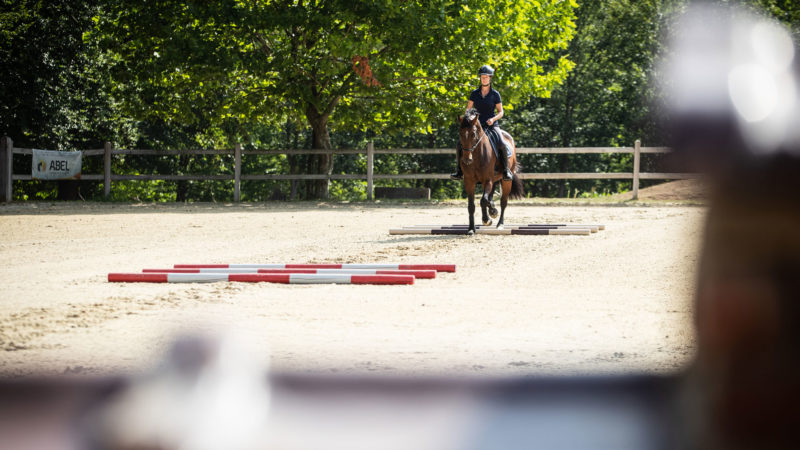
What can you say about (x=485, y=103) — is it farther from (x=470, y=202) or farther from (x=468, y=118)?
(x=470, y=202)

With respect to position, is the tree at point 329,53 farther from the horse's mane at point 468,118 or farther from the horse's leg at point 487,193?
the horse's mane at point 468,118

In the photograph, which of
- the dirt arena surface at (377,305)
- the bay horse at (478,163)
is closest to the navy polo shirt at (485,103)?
the bay horse at (478,163)

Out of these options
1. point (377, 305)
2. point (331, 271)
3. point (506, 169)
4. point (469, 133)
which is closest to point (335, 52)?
point (506, 169)

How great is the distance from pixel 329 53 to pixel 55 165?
8.70m

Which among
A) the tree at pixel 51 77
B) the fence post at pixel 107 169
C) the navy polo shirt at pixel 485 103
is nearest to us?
the navy polo shirt at pixel 485 103

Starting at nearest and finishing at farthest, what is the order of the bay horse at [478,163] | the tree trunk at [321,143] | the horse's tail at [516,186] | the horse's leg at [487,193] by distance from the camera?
the bay horse at [478,163], the horse's leg at [487,193], the horse's tail at [516,186], the tree trunk at [321,143]

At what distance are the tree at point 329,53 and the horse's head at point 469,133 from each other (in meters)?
11.3

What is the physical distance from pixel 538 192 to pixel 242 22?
86.7ft

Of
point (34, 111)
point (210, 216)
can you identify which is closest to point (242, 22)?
point (210, 216)

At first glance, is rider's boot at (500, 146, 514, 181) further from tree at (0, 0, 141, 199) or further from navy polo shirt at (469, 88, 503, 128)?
tree at (0, 0, 141, 199)

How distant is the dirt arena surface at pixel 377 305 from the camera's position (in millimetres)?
4176

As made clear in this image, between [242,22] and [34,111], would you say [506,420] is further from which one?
[34,111]

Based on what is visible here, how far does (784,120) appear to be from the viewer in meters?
0.96

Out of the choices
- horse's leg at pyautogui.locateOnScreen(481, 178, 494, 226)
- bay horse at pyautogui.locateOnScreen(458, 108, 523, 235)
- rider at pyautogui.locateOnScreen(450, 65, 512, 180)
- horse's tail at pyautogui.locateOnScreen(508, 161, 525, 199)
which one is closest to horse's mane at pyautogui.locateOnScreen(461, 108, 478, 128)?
bay horse at pyautogui.locateOnScreen(458, 108, 523, 235)
